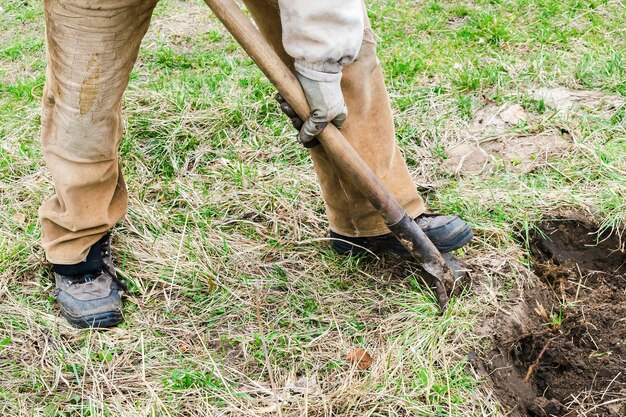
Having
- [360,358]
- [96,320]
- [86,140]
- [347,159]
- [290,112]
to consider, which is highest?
[86,140]

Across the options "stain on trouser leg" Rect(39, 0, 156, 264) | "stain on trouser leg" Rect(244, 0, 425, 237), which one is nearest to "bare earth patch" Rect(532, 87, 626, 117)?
"stain on trouser leg" Rect(244, 0, 425, 237)

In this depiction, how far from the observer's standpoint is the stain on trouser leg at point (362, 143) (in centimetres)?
271

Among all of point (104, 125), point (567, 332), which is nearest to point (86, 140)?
point (104, 125)

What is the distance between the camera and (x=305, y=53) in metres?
2.39

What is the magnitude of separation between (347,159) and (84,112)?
98 cm

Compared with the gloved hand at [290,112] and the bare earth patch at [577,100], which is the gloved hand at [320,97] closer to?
the gloved hand at [290,112]

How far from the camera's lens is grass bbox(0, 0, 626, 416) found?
2648 millimetres

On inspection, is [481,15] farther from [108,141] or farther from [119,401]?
[119,401]

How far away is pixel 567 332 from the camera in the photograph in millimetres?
2895

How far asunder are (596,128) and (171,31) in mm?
2988

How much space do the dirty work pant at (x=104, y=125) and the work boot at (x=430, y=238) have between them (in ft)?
0.15

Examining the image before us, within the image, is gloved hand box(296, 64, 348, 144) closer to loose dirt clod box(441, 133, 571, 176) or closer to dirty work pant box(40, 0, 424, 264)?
dirty work pant box(40, 0, 424, 264)

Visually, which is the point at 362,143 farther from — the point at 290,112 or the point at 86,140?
the point at 86,140

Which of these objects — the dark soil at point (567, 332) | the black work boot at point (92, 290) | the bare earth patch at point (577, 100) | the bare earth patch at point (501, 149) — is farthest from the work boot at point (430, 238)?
the bare earth patch at point (577, 100)
